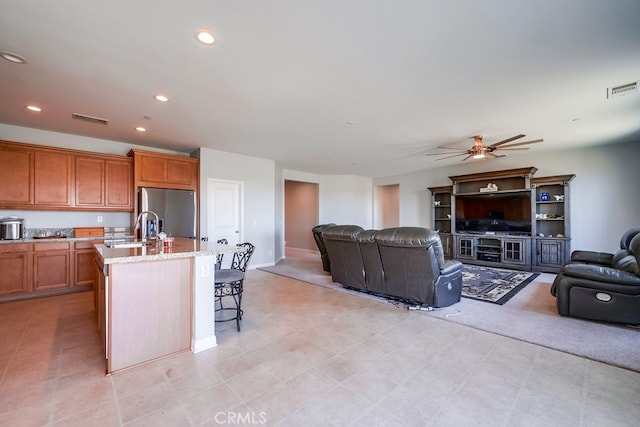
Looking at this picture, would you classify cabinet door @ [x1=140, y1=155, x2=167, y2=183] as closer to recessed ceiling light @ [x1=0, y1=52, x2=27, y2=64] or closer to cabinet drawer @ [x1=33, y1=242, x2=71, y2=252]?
cabinet drawer @ [x1=33, y1=242, x2=71, y2=252]

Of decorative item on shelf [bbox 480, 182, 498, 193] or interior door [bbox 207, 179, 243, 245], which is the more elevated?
decorative item on shelf [bbox 480, 182, 498, 193]

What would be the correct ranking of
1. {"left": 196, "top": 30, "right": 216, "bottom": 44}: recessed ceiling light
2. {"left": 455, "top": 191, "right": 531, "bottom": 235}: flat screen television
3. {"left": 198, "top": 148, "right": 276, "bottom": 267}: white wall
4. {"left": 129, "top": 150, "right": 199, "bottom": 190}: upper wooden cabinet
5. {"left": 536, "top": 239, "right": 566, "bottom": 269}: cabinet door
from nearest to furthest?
{"left": 196, "top": 30, "right": 216, "bottom": 44}: recessed ceiling light, {"left": 129, "top": 150, "right": 199, "bottom": 190}: upper wooden cabinet, {"left": 198, "top": 148, "right": 276, "bottom": 267}: white wall, {"left": 536, "top": 239, "right": 566, "bottom": 269}: cabinet door, {"left": 455, "top": 191, "right": 531, "bottom": 235}: flat screen television

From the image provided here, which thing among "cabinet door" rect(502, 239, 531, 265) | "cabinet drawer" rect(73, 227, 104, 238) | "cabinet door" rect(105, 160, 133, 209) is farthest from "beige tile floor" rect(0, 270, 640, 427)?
"cabinet door" rect(502, 239, 531, 265)

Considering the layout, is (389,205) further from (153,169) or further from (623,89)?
(153,169)

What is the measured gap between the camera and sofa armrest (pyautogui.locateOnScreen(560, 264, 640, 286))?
3.02m

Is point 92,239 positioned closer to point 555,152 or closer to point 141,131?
point 141,131

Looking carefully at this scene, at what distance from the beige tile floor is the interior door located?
294 cm

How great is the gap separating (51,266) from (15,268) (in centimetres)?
38

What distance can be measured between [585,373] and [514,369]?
53 centimetres

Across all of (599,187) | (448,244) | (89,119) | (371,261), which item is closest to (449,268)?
(371,261)

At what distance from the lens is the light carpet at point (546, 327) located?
253 cm

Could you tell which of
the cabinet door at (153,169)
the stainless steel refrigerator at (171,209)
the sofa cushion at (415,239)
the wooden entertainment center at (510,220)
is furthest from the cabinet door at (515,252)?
the cabinet door at (153,169)

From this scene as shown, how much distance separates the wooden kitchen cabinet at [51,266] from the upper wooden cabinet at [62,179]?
2.13 ft

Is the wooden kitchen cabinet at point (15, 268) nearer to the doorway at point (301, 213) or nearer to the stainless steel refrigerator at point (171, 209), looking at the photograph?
the stainless steel refrigerator at point (171, 209)
